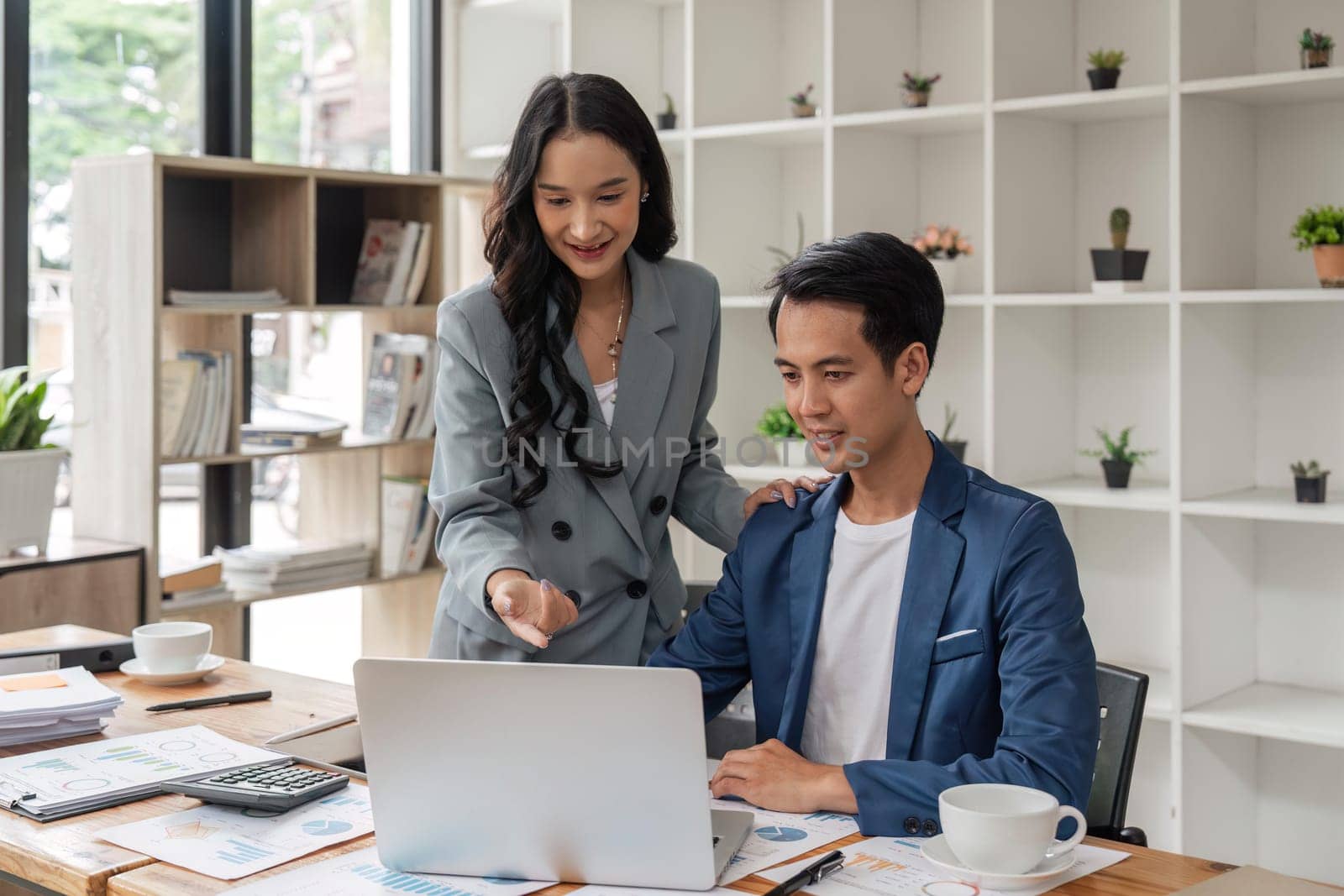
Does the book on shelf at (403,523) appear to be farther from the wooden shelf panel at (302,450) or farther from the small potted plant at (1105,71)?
the small potted plant at (1105,71)

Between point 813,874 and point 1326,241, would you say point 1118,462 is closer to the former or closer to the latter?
point 1326,241

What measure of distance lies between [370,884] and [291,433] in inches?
97.1

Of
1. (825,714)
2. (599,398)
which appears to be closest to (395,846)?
(825,714)

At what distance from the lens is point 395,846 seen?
136 cm

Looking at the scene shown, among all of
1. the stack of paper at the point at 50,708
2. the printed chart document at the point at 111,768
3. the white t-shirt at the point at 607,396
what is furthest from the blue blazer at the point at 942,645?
the stack of paper at the point at 50,708

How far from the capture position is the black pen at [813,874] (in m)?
1.29

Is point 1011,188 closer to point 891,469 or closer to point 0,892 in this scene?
point 891,469

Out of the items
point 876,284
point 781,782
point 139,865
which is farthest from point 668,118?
point 139,865

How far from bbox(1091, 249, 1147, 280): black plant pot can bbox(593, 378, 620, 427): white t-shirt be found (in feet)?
4.88

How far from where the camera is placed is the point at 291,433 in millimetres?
3660

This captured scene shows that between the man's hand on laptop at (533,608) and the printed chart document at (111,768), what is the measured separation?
0.38 metres

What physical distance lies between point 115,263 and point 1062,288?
224 centimetres

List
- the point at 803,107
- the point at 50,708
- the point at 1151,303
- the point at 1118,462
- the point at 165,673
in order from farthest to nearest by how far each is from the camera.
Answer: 1. the point at 803,107
2. the point at 1118,462
3. the point at 1151,303
4. the point at 165,673
5. the point at 50,708

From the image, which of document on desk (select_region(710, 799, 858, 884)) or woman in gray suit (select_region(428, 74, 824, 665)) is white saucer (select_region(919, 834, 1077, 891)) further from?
woman in gray suit (select_region(428, 74, 824, 665))
